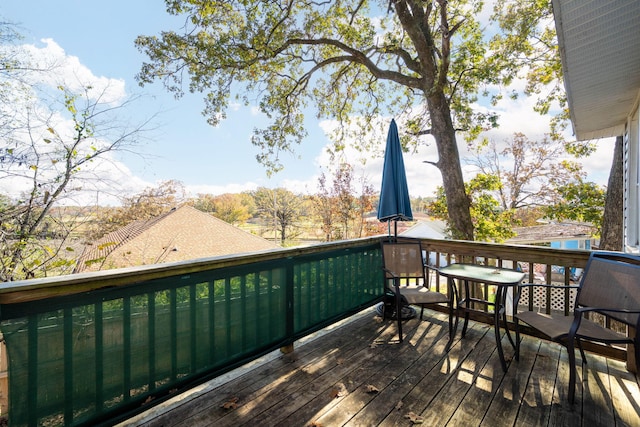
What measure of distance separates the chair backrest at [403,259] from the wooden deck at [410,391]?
86cm

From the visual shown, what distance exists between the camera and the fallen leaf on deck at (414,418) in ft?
6.25

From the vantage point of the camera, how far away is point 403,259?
145 inches

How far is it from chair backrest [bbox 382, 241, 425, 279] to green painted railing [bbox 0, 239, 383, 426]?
1188 mm

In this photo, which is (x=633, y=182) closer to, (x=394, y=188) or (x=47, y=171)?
(x=394, y=188)

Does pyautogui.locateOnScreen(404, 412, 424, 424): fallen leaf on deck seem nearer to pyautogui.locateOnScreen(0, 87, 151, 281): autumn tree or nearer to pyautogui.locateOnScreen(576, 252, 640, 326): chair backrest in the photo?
pyautogui.locateOnScreen(576, 252, 640, 326): chair backrest

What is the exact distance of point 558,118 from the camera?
9.62 m

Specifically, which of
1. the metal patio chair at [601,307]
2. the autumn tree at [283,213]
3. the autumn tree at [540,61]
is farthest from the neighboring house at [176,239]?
the autumn tree at [540,61]

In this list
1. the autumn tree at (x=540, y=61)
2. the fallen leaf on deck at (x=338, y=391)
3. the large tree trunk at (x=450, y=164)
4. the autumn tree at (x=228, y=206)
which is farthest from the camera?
the autumn tree at (x=228, y=206)

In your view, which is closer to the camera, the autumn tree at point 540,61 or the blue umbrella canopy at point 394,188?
the blue umbrella canopy at point 394,188

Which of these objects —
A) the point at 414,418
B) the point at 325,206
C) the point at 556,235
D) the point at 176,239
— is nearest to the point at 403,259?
the point at 414,418

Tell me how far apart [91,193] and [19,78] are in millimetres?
1862

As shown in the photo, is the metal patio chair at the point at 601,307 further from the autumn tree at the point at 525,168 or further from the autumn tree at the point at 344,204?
the autumn tree at the point at 525,168

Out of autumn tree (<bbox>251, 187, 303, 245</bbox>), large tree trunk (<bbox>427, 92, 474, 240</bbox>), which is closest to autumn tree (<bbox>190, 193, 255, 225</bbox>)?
autumn tree (<bbox>251, 187, 303, 245</bbox>)

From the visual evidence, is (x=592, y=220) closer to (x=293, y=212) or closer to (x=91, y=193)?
(x=91, y=193)
